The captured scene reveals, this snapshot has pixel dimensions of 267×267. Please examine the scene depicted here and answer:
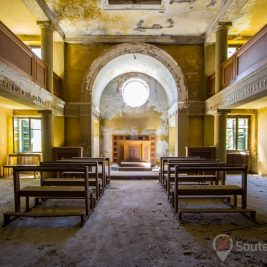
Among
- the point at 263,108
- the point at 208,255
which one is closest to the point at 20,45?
the point at 208,255

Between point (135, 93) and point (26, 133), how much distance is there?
6.41m

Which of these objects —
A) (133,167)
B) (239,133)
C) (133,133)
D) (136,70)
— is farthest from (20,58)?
(239,133)

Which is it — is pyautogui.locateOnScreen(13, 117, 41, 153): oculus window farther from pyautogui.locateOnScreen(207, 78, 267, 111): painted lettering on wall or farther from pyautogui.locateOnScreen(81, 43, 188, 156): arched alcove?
pyautogui.locateOnScreen(207, 78, 267, 111): painted lettering on wall

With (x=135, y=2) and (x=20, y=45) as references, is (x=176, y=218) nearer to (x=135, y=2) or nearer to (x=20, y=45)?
(x=20, y=45)

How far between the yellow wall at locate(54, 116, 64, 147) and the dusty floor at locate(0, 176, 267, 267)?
5.15m

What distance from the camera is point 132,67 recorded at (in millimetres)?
13172

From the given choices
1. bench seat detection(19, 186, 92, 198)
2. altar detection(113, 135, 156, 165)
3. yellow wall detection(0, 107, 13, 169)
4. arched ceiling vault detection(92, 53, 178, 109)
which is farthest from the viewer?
altar detection(113, 135, 156, 165)

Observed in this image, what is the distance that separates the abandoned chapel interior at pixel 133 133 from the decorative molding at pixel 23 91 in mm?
46

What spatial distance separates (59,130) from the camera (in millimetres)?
10953

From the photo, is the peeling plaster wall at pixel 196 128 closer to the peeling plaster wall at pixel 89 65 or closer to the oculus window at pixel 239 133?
the peeling plaster wall at pixel 89 65

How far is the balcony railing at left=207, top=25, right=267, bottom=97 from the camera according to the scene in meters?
6.04

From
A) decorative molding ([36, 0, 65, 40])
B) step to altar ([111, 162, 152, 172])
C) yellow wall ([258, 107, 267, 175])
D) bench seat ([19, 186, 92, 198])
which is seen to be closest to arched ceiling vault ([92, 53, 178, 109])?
decorative molding ([36, 0, 65, 40])

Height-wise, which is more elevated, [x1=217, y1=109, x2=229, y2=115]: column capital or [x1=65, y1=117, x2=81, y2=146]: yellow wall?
[x1=217, y1=109, x2=229, y2=115]: column capital

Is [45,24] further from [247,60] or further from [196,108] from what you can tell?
Answer: [247,60]
